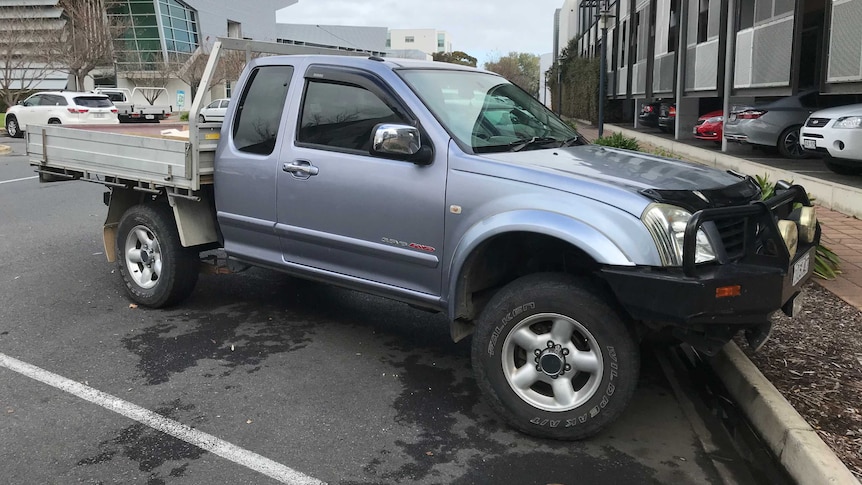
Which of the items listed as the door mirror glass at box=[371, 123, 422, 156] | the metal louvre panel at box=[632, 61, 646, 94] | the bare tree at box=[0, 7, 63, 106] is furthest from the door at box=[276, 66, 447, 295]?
the bare tree at box=[0, 7, 63, 106]

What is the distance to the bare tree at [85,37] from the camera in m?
40.4

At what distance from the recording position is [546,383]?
12.2ft

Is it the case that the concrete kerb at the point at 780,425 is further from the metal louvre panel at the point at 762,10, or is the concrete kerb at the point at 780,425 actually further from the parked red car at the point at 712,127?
the parked red car at the point at 712,127

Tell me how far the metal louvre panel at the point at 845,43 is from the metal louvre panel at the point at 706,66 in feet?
22.5

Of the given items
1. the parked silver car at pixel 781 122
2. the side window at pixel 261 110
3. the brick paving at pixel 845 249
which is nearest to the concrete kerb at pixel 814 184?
the brick paving at pixel 845 249

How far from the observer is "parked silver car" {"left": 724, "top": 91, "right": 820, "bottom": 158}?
13.7 metres

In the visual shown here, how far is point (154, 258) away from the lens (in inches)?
227

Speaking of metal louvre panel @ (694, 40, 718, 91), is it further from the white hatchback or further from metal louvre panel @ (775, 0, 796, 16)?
the white hatchback

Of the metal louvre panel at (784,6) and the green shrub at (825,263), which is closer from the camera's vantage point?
the green shrub at (825,263)

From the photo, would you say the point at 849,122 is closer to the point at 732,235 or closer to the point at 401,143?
the point at 732,235

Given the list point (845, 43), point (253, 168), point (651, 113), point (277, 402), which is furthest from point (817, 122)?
Result: point (651, 113)

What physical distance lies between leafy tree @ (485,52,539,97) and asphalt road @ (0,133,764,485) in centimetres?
9280

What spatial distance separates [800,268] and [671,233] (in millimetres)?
940

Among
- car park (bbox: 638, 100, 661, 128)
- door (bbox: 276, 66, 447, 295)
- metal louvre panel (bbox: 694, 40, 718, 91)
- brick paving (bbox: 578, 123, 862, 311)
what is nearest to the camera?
door (bbox: 276, 66, 447, 295)
